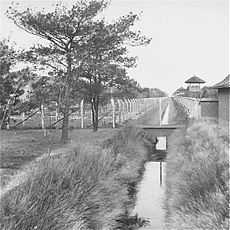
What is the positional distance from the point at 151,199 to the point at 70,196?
13.3 ft

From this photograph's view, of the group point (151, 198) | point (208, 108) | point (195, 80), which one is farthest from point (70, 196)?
point (195, 80)

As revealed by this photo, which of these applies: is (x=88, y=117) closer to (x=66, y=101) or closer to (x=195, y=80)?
(x=66, y=101)

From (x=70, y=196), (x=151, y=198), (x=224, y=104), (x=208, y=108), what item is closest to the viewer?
(x=70, y=196)

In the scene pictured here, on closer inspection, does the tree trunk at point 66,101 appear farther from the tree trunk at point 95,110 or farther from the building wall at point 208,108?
the building wall at point 208,108

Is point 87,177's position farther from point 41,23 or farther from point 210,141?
point 41,23

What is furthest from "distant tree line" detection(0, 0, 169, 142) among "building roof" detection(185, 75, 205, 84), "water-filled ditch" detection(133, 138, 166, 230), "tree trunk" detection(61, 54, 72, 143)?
"building roof" detection(185, 75, 205, 84)

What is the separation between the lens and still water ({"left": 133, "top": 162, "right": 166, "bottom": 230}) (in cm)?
861

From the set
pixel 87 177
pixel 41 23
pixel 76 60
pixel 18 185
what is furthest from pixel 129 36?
pixel 18 185

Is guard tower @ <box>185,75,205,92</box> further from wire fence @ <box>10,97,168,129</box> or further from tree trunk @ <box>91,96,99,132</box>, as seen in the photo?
tree trunk @ <box>91,96,99,132</box>

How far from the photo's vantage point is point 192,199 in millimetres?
6973

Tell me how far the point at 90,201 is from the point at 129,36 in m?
7.32

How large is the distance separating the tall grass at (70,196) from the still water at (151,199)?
12.0 inches

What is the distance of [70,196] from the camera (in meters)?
6.71

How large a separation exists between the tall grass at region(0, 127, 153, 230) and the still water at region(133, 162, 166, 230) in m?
0.30
